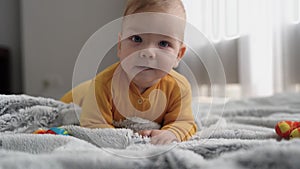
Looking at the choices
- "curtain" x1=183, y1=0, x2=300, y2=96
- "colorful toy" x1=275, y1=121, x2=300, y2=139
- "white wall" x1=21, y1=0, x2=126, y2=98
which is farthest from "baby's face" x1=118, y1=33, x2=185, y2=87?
"white wall" x1=21, y1=0, x2=126, y2=98

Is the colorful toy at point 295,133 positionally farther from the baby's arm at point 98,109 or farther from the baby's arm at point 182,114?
the baby's arm at point 98,109

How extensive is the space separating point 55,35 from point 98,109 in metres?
2.19

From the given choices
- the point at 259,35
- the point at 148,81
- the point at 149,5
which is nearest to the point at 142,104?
the point at 148,81

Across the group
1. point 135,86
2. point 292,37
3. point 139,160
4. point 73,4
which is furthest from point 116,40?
point 73,4

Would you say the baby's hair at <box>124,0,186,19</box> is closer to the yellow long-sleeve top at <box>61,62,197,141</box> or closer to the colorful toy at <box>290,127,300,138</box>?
the yellow long-sleeve top at <box>61,62,197,141</box>

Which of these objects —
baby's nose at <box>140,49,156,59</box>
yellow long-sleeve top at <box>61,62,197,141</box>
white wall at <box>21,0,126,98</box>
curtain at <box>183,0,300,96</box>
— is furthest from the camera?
white wall at <box>21,0,126,98</box>

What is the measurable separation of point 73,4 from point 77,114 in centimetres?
209

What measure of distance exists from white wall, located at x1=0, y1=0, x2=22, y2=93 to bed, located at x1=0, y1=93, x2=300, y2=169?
210cm

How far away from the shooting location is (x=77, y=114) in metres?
0.78

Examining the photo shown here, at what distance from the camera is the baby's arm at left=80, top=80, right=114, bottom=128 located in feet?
2.18

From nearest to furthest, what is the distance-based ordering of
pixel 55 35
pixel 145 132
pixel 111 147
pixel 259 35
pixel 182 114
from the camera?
pixel 111 147 → pixel 145 132 → pixel 182 114 → pixel 259 35 → pixel 55 35

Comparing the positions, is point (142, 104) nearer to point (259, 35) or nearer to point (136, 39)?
point (136, 39)

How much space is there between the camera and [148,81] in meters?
0.67

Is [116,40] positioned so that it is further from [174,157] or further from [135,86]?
[174,157]
